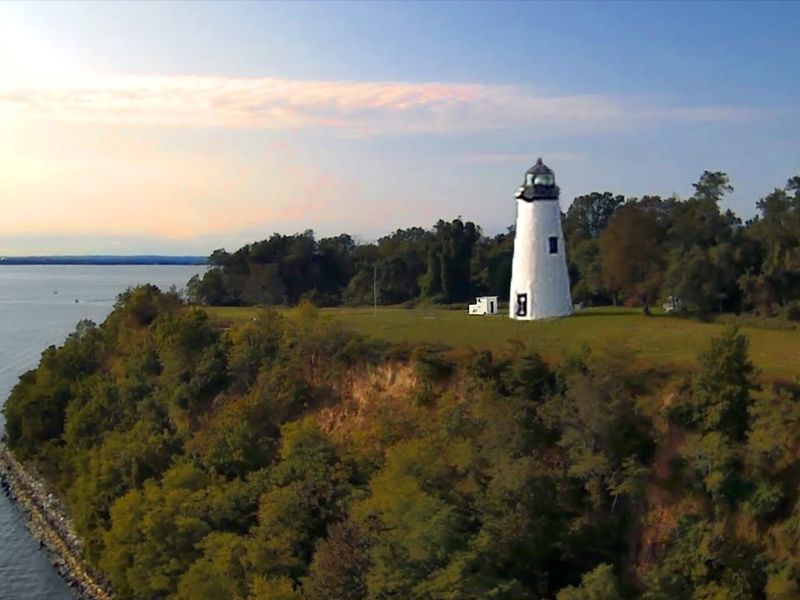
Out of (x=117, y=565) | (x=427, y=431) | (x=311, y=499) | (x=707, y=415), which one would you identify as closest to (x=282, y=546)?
(x=311, y=499)

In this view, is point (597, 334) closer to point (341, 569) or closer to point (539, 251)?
point (539, 251)

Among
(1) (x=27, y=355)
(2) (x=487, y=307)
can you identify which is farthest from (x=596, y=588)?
(1) (x=27, y=355)

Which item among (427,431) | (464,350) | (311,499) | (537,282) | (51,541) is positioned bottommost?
(51,541)

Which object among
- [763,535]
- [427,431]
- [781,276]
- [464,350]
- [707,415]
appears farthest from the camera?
[781,276]

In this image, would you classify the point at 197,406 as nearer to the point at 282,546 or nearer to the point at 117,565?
the point at 117,565

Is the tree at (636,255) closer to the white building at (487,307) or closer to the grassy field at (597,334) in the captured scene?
the grassy field at (597,334)

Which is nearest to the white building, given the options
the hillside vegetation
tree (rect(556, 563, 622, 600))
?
the hillside vegetation

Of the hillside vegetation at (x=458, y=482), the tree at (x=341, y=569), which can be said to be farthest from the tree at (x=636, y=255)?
the tree at (x=341, y=569)
